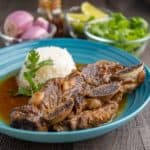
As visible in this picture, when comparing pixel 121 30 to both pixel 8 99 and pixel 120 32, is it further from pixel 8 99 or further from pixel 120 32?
pixel 8 99

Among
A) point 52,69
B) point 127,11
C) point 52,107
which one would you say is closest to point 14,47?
point 52,69

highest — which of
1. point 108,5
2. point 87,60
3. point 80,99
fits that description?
point 80,99

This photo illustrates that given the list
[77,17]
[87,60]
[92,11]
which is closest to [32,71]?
[87,60]

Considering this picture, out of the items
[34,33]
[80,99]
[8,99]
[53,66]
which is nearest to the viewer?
[80,99]

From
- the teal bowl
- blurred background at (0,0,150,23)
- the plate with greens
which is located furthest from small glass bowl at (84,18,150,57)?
blurred background at (0,0,150,23)

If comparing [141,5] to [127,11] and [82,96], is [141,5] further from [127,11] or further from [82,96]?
[82,96]

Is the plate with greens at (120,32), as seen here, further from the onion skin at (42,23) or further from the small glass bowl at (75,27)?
the onion skin at (42,23)

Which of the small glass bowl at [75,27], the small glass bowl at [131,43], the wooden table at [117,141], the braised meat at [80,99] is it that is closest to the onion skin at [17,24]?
the small glass bowl at [75,27]
